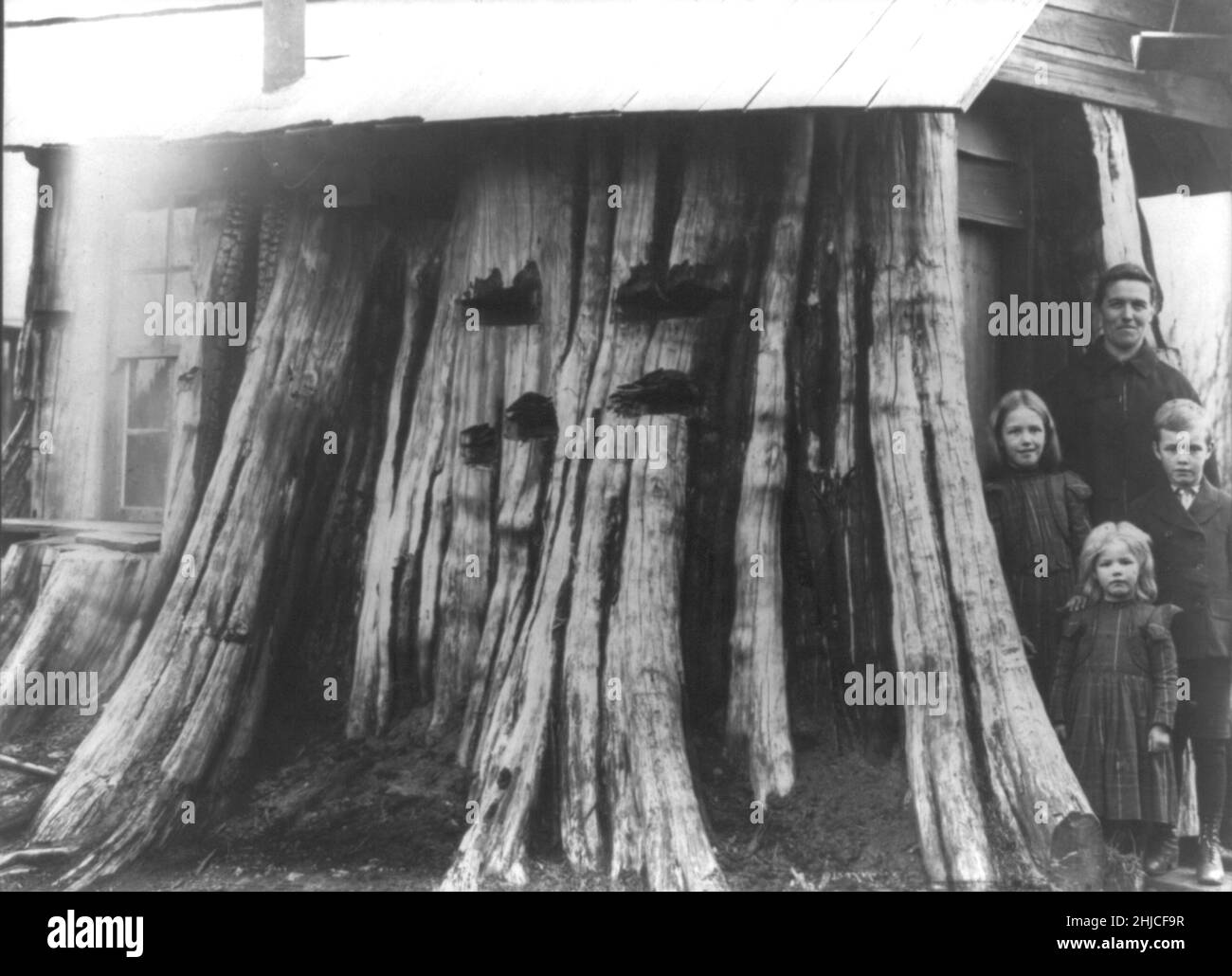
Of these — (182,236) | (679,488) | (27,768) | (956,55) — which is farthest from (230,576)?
(956,55)

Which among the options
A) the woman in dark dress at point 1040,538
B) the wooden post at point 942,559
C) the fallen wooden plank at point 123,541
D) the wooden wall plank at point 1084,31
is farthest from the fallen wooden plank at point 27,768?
the wooden wall plank at point 1084,31

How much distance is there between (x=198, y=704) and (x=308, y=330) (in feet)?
4.47

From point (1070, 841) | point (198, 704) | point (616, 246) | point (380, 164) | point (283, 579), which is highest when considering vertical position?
point (380, 164)

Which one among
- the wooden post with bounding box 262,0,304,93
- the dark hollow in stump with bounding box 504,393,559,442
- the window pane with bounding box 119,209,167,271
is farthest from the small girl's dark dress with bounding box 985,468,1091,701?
the window pane with bounding box 119,209,167,271

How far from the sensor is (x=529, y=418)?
4.85 meters

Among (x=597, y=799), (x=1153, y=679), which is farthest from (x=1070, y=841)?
(x=597, y=799)

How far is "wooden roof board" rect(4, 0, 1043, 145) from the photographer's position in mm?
4473

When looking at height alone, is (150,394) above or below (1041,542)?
above

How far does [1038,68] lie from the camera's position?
4.86 metres

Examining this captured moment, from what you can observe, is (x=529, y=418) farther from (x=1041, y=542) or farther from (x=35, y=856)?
(x=35, y=856)

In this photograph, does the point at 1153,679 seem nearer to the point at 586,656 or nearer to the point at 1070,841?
the point at 1070,841

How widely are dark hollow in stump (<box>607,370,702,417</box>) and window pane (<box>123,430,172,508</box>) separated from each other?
1784 millimetres

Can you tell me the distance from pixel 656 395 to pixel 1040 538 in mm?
1342

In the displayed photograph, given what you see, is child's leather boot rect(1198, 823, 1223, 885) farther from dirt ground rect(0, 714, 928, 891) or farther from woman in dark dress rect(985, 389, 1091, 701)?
dirt ground rect(0, 714, 928, 891)
